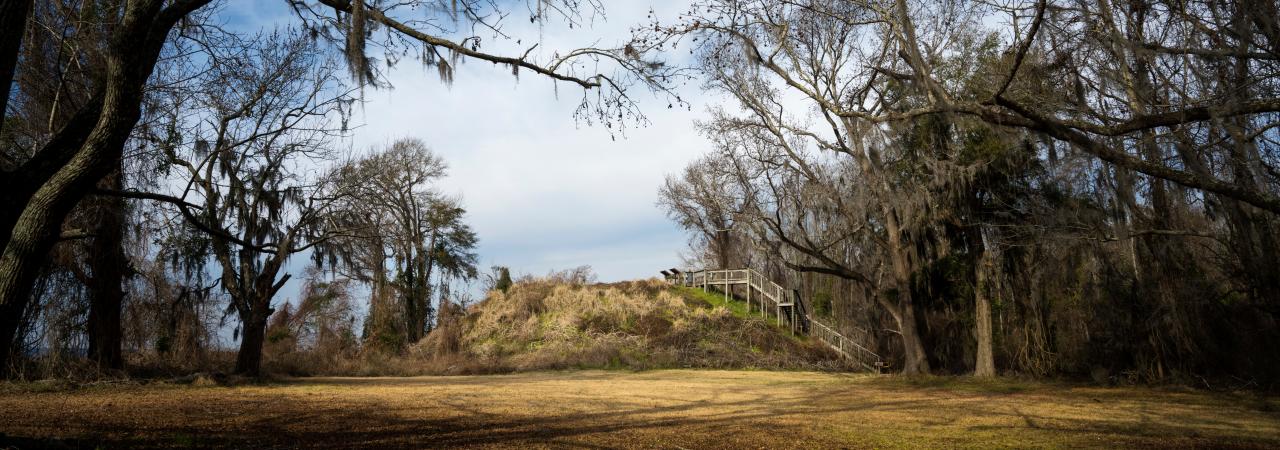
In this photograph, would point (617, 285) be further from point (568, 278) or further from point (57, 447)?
point (57, 447)

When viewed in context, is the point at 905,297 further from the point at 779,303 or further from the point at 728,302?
the point at 728,302

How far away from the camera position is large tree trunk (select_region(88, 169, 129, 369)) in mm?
12234

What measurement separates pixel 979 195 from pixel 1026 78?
7.79 metres

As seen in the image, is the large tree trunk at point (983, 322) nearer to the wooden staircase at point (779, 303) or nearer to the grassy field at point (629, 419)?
the grassy field at point (629, 419)

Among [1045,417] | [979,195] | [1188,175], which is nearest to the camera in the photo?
[1188,175]

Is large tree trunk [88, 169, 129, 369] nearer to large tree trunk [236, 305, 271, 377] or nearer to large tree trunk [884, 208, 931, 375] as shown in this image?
large tree trunk [236, 305, 271, 377]

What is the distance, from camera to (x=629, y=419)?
25.5ft

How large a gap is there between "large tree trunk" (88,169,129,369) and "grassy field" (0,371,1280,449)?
4.67ft

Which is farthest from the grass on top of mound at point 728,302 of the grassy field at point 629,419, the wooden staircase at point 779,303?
the grassy field at point 629,419

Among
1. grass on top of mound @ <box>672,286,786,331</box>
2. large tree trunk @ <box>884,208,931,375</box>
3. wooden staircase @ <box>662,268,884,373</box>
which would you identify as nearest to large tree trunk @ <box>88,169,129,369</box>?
large tree trunk @ <box>884,208,931,375</box>

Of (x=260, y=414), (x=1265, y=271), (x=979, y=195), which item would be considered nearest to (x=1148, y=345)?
(x=1265, y=271)

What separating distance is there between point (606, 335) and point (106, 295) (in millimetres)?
16451

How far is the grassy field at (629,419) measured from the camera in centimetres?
571

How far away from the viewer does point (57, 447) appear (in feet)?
14.0
